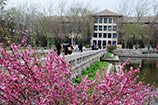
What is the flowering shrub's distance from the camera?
3518 millimetres

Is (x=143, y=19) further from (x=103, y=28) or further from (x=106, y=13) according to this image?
(x=103, y=28)

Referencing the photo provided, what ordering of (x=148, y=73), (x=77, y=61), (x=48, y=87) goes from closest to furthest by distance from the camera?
1. (x=48, y=87)
2. (x=77, y=61)
3. (x=148, y=73)

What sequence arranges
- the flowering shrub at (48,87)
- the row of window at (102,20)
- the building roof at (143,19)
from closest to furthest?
the flowering shrub at (48,87) → the building roof at (143,19) → the row of window at (102,20)

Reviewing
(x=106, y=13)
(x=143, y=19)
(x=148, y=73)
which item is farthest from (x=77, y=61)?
(x=143, y=19)

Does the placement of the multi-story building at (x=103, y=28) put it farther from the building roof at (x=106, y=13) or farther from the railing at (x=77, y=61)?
the railing at (x=77, y=61)

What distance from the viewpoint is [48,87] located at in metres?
3.62

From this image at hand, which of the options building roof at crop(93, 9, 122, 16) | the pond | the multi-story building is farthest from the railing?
building roof at crop(93, 9, 122, 16)

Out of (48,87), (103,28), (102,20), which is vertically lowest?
(48,87)

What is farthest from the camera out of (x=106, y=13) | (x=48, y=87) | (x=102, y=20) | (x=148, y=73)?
(x=106, y=13)

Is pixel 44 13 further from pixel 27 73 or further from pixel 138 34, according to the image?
pixel 27 73

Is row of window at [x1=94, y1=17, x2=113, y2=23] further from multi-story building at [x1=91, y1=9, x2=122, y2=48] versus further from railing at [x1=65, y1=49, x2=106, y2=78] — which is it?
railing at [x1=65, y1=49, x2=106, y2=78]

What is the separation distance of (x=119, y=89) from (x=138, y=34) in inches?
2539

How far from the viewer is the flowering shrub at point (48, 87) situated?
3518 millimetres

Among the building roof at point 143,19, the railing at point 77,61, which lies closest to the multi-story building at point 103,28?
the building roof at point 143,19
